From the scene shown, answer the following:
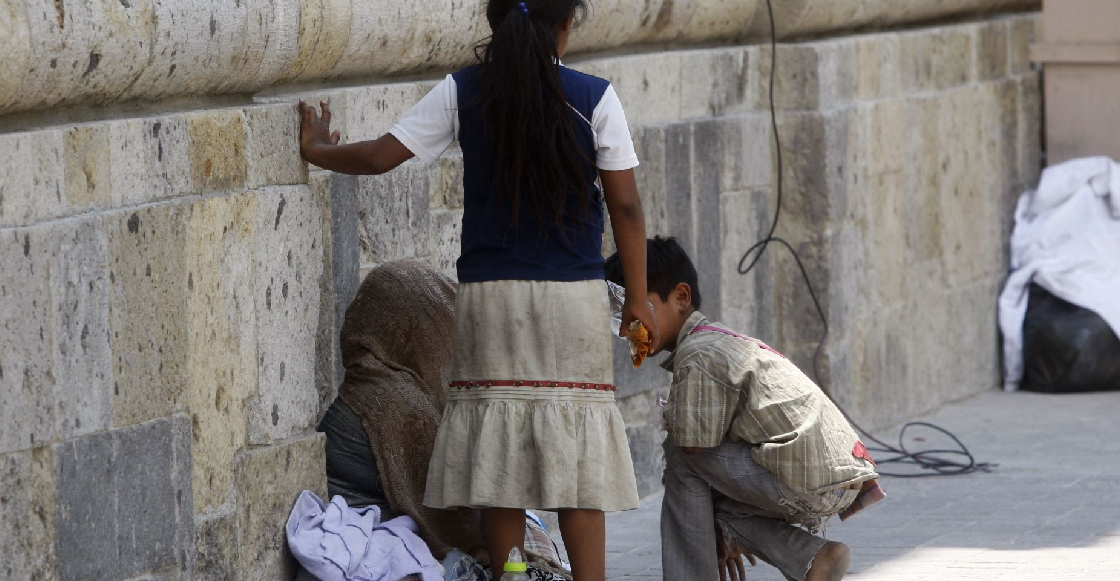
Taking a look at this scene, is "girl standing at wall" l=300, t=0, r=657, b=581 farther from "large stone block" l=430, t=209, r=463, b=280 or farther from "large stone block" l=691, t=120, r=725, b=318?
"large stone block" l=691, t=120, r=725, b=318

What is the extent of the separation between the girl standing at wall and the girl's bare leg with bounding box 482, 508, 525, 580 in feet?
0.04

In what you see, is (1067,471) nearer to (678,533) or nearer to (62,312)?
(678,533)

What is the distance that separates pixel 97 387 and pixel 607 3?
101 inches

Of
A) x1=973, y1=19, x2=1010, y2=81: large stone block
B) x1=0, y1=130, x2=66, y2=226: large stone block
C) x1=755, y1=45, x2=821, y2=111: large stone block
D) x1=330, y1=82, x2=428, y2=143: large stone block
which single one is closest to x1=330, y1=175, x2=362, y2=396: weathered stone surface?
x1=330, y1=82, x2=428, y2=143: large stone block

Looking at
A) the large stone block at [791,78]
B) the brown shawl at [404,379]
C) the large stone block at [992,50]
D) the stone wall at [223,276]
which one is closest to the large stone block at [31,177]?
the stone wall at [223,276]

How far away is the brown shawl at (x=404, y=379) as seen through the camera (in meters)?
4.42

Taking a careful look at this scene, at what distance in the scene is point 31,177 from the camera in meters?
3.43

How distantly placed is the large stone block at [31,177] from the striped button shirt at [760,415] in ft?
5.06

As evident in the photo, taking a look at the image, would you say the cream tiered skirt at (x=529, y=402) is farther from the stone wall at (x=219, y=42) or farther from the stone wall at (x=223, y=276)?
the stone wall at (x=219, y=42)

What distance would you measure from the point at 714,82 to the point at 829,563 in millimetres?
2543

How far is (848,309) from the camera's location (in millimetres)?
6980

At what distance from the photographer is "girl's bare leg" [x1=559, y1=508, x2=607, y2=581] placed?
4133mm

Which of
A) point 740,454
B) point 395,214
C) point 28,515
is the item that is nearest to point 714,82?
point 395,214

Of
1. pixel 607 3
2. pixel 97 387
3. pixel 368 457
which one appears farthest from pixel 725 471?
pixel 607 3
